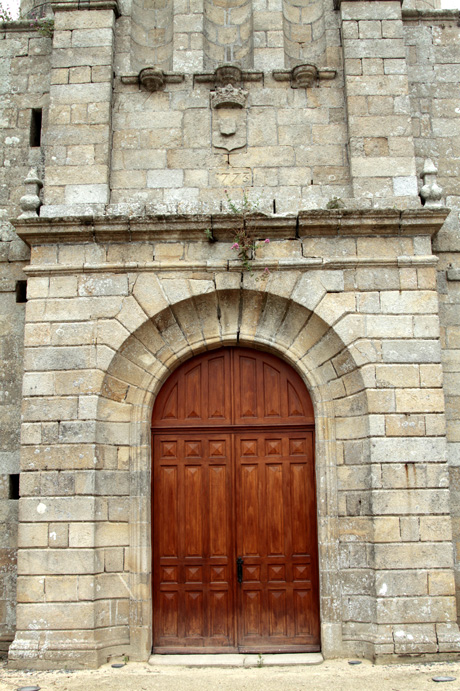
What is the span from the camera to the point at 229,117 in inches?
250

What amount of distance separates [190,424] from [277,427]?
0.81 m

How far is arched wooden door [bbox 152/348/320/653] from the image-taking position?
18.6 feet

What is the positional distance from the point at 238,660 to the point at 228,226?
12.4 feet

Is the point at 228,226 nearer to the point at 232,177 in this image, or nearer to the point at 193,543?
the point at 232,177

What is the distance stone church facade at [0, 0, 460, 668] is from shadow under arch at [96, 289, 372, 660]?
2 centimetres

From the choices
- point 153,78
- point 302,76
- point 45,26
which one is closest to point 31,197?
point 153,78

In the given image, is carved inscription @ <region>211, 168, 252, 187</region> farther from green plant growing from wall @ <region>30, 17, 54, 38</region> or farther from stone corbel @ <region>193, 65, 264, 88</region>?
green plant growing from wall @ <region>30, 17, 54, 38</region>

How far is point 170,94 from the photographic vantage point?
643cm

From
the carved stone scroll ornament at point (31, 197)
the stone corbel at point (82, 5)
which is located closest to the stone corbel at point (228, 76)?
the stone corbel at point (82, 5)

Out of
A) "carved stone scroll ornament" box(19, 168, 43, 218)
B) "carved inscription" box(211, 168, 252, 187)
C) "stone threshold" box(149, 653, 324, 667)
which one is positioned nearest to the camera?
"stone threshold" box(149, 653, 324, 667)

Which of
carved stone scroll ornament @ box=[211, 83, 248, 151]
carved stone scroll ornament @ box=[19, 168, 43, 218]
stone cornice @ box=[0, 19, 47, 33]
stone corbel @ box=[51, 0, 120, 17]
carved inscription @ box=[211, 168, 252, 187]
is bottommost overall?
carved stone scroll ornament @ box=[19, 168, 43, 218]

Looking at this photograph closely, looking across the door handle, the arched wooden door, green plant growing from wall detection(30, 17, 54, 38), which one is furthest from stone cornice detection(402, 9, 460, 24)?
the door handle

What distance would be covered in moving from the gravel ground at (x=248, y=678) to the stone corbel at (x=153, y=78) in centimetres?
537

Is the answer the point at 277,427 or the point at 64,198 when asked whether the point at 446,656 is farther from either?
the point at 64,198
